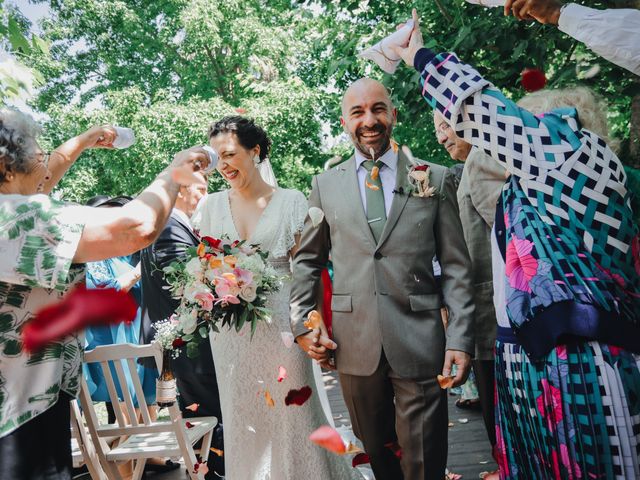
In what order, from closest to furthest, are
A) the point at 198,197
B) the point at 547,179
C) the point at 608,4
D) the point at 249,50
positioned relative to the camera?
the point at 547,179
the point at 608,4
the point at 198,197
the point at 249,50

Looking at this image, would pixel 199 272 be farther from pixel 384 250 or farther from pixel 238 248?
pixel 384 250

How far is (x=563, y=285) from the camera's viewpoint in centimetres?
154

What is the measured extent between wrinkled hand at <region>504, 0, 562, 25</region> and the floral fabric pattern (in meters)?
1.51

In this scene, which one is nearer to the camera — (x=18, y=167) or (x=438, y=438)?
(x=18, y=167)

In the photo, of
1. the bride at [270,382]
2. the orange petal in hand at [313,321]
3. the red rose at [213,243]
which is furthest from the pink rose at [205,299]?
the orange petal in hand at [313,321]

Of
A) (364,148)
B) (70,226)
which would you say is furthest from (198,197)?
(70,226)

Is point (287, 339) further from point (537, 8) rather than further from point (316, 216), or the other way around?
point (537, 8)

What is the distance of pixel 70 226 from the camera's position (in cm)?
164

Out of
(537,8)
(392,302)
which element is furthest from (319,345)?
(537,8)

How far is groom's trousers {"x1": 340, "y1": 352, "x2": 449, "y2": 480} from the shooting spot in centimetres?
237

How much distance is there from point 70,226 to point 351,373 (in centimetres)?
141

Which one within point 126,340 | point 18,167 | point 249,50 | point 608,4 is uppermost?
point 249,50

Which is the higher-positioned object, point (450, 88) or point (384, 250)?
point (450, 88)

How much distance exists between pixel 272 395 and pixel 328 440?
42 centimetres
